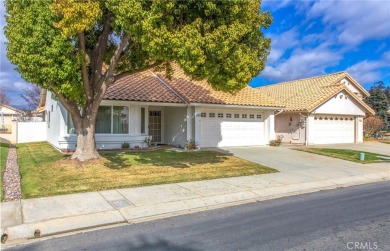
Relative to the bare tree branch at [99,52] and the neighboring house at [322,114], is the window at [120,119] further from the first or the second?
the neighboring house at [322,114]

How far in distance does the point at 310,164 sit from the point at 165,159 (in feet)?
22.0

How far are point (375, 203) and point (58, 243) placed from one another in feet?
24.4

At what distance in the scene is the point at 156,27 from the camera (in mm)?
8688

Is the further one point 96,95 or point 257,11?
point 96,95

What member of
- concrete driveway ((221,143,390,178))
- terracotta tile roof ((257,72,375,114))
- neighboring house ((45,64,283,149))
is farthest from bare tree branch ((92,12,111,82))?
terracotta tile roof ((257,72,375,114))

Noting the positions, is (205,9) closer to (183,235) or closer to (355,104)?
(183,235)

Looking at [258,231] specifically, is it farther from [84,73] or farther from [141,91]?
[141,91]

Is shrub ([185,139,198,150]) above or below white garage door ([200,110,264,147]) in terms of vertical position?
below

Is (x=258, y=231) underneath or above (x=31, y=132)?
underneath

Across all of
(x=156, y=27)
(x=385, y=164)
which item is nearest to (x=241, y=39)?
(x=156, y=27)

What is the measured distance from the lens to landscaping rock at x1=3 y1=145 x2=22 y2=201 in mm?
7944

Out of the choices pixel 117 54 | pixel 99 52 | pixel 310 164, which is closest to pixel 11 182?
pixel 117 54

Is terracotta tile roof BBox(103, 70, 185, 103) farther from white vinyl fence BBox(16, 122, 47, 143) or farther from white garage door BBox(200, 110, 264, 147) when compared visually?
white vinyl fence BBox(16, 122, 47, 143)

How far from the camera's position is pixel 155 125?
20.8 metres
